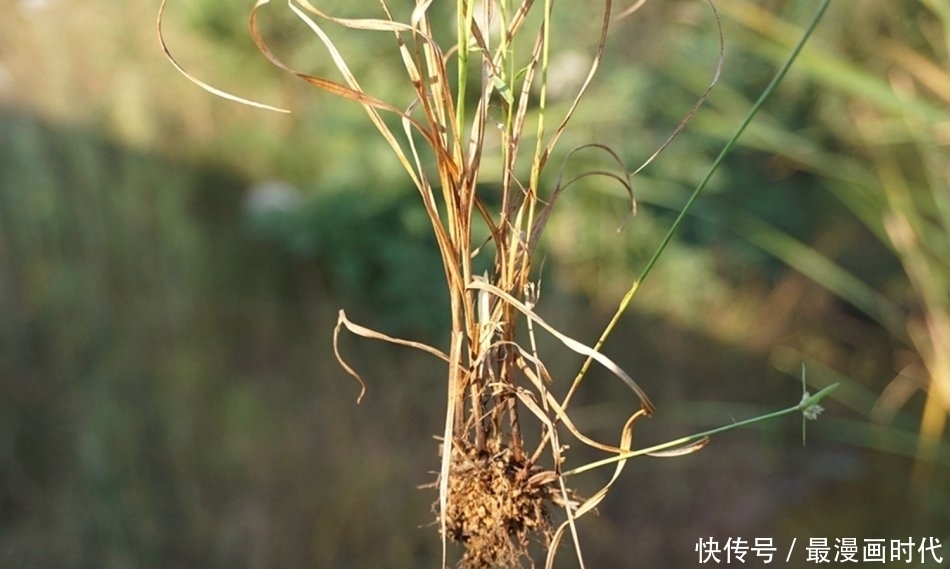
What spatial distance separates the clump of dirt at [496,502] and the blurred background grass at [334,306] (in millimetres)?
1470

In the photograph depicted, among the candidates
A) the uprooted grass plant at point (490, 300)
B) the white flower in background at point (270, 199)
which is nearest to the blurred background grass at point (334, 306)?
the white flower in background at point (270, 199)

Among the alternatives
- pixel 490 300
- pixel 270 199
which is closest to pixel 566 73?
pixel 270 199

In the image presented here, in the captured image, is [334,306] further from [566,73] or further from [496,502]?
[496,502]

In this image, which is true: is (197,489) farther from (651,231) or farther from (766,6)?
(766,6)

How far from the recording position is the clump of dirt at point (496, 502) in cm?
52

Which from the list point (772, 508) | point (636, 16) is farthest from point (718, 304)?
point (636, 16)

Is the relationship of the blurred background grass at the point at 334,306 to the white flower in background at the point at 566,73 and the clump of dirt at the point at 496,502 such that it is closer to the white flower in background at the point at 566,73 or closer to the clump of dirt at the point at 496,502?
the white flower in background at the point at 566,73

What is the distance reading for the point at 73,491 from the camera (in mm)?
2217

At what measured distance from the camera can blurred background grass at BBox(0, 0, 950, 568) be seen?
225 centimetres

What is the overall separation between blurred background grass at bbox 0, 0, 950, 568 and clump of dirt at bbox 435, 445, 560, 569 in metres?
1.47

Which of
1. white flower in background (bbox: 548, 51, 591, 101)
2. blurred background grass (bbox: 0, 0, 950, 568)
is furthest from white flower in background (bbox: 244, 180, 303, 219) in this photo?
white flower in background (bbox: 548, 51, 591, 101)

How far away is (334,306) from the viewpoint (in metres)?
2.61

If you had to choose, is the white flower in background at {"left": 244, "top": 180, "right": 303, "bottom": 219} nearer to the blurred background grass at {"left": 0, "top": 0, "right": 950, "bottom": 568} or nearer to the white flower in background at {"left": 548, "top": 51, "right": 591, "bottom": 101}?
the blurred background grass at {"left": 0, "top": 0, "right": 950, "bottom": 568}

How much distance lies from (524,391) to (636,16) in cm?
282
